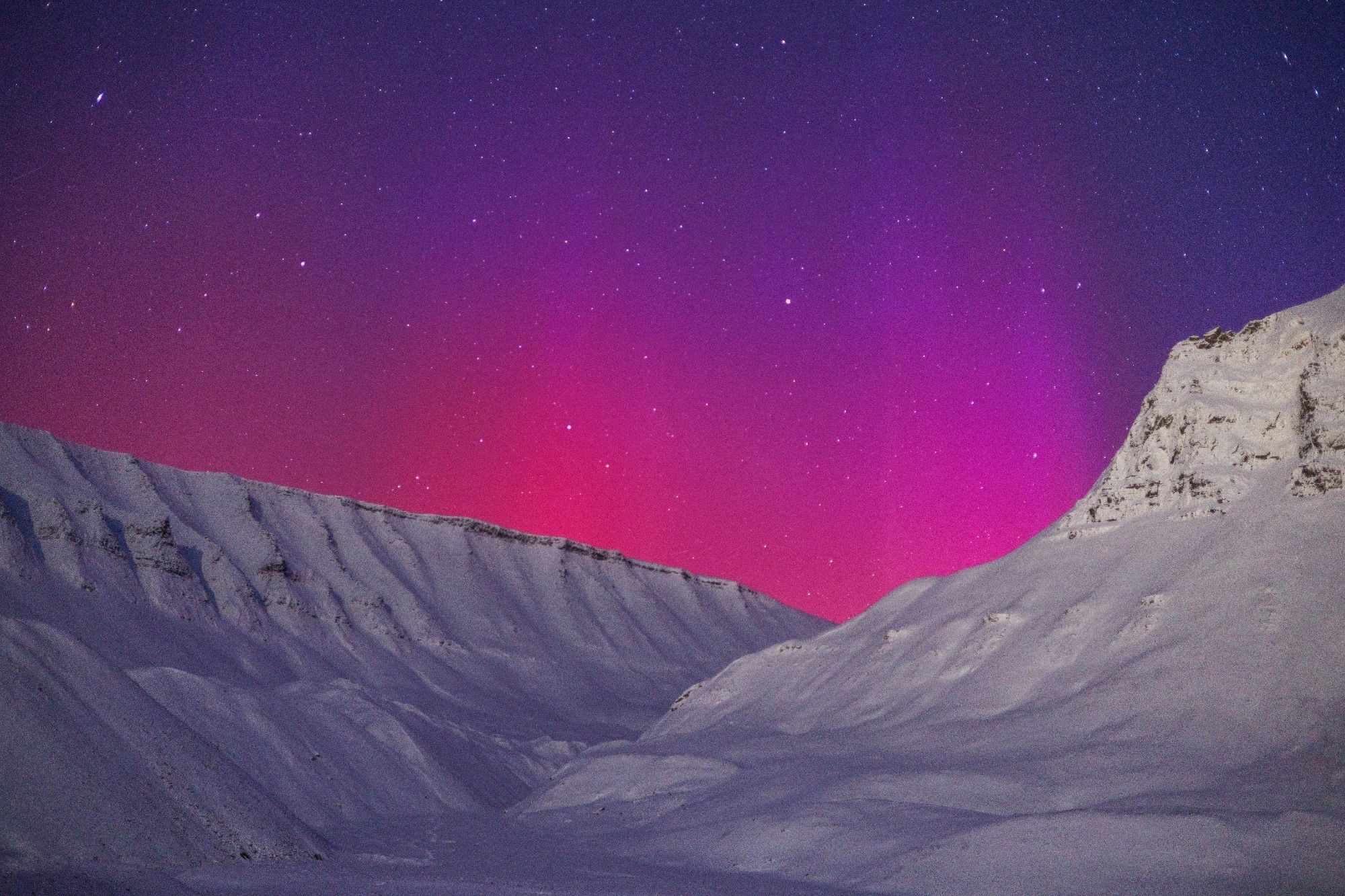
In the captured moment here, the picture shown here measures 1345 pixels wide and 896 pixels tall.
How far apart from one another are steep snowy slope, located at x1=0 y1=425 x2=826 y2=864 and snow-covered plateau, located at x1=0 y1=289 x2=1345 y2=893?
7.0 inches

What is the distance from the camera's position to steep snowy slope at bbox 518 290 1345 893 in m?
22.5

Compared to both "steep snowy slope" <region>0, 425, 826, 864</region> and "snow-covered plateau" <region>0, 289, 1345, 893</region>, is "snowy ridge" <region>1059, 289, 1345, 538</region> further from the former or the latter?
"steep snowy slope" <region>0, 425, 826, 864</region>

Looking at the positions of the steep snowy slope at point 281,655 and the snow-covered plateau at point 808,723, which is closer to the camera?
the snow-covered plateau at point 808,723

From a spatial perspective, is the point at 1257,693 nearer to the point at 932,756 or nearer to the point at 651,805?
the point at 932,756

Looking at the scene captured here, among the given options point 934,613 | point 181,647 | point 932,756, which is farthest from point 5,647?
point 934,613

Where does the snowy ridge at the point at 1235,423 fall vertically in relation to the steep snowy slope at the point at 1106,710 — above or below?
above

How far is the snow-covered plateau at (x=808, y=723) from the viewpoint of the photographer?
74.3 feet

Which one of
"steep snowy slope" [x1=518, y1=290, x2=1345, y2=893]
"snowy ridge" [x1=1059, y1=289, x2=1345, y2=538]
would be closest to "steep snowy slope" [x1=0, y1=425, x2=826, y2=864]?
"steep snowy slope" [x1=518, y1=290, x2=1345, y2=893]

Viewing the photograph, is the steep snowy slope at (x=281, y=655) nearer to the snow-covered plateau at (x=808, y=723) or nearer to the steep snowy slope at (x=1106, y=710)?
the snow-covered plateau at (x=808, y=723)

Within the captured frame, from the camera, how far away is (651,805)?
1430 inches

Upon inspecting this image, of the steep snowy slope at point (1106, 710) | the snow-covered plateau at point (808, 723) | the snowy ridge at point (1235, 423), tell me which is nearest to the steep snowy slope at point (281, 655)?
the snow-covered plateau at point (808, 723)

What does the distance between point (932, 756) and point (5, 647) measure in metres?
29.0

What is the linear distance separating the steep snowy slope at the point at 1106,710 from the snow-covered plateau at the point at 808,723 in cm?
14

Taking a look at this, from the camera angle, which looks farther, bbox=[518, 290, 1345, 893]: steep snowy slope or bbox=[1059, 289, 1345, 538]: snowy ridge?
bbox=[1059, 289, 1345, 538]: snowy ridge
